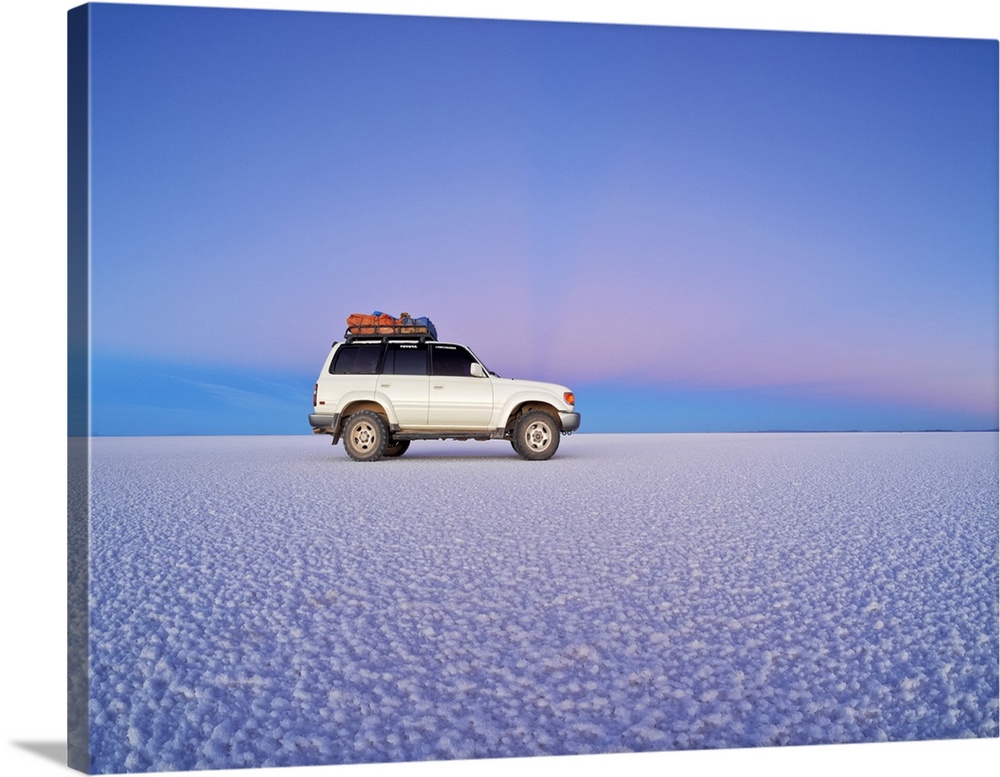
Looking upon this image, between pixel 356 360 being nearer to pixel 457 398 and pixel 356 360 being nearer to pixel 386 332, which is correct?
pixel 386 332

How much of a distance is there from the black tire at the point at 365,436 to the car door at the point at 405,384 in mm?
285

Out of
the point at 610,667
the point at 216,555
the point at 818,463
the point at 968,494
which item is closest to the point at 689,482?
the point at 968,494

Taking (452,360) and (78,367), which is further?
(452,360)

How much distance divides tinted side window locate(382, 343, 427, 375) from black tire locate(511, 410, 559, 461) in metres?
1.49

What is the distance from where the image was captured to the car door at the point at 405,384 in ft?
35.6

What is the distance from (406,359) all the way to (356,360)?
0.66m

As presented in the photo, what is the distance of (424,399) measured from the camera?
10875mm

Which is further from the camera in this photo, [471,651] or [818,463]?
[818,463]

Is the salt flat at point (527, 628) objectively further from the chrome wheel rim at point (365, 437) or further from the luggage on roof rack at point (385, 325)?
the luggage on roof rack at point (385, 325)

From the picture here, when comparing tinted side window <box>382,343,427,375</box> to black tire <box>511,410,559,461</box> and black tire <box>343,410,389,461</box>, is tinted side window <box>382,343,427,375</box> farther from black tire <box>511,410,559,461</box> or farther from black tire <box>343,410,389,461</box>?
black tire <box>511,410,559,461</box>

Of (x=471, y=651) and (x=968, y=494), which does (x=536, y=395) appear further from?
(x=471, y=651)

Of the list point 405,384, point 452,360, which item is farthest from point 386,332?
point 452,360

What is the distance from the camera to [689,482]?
28.4 feet

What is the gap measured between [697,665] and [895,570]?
6.82 feet
